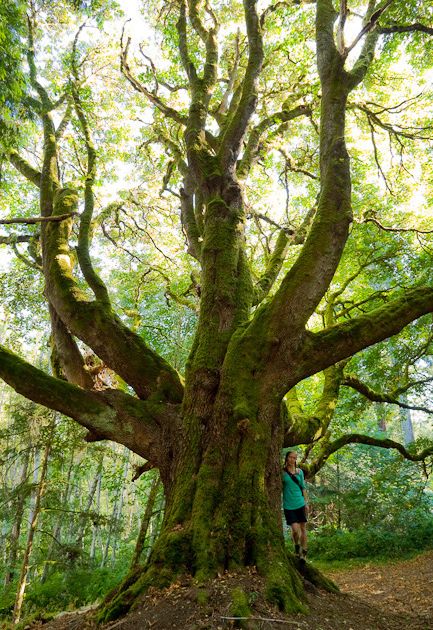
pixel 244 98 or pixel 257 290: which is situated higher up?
pixel 244 98

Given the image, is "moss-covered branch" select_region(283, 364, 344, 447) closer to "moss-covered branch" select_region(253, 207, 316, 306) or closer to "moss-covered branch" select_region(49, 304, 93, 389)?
"moss-covered branch" select_region(253, 207, 316, 306)

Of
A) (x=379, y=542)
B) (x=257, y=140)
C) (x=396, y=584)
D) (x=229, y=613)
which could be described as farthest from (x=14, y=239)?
(x=379, y=542)

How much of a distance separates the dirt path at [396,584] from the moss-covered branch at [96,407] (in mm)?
3481

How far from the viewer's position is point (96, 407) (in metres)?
4.09

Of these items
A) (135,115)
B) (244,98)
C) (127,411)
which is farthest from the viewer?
(135,115)

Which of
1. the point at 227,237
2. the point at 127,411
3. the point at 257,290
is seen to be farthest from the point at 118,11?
the point at 127,411

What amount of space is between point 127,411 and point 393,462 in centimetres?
989

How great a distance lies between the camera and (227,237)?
539cm

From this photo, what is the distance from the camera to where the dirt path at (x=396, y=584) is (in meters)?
4.95

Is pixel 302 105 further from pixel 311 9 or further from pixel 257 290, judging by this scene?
pixel 257 290

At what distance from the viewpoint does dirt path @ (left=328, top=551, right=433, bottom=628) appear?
16.2 feet

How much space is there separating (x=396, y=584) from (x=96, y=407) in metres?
6.91

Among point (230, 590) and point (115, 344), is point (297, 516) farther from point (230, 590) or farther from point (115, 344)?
point (115, 344)

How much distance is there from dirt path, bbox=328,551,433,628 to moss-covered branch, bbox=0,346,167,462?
3.48 meters
